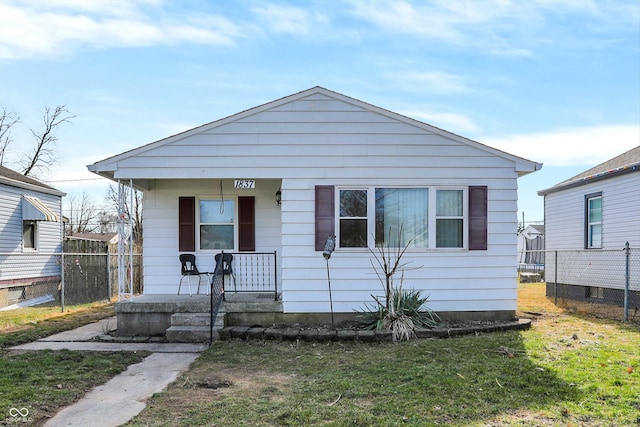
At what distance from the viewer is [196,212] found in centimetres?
920

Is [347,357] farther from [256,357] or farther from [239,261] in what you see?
[239,261]

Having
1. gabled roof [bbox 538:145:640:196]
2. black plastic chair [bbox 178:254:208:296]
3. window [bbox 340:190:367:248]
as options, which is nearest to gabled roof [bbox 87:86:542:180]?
window [bbox 340:190:367:248]

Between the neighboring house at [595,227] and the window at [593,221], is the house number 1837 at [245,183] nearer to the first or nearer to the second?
the neighboring house at [595,227]

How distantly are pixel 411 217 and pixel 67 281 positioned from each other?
11017mm

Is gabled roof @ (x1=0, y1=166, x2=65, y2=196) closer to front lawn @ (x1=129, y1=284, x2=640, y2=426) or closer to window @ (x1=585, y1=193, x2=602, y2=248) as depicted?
front lawn @ (x1=129, y1=284, x2=640, y2=426)

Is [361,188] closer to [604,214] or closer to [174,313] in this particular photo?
[174,313]

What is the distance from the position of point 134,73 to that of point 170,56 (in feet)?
3.76

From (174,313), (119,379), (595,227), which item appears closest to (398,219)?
(174,313)

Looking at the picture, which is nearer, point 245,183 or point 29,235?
point 245,183

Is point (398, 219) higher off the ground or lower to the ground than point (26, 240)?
higher

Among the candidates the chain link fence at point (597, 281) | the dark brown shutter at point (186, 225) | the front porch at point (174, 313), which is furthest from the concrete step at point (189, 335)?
the chain link fence at point (597, 281)

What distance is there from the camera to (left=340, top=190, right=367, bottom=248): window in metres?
8.14

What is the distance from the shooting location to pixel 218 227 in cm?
931

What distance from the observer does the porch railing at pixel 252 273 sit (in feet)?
30.3
